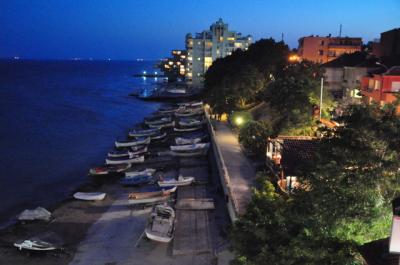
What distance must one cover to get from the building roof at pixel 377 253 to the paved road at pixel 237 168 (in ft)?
32.9

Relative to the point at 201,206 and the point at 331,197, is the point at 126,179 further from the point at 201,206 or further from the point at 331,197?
the point at 331,197

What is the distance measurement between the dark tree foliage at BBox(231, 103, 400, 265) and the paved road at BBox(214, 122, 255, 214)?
9.07 metres

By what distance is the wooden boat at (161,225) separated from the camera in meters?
22.0

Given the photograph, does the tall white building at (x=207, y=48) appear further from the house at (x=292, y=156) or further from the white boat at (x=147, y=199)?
the house at (x=292, y=156)

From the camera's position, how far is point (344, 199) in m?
10.7

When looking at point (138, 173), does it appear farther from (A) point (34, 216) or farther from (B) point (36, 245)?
(B) point (36, 245)

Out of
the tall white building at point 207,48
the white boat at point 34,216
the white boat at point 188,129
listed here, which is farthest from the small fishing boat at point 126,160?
the tall white building at point 207,48

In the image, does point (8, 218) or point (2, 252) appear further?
point (8, 218)

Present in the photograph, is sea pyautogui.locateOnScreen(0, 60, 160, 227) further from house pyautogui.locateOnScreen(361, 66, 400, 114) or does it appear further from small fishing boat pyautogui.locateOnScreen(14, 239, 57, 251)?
house pyautogui.locateOnScreen(361, 66, 400, 114)

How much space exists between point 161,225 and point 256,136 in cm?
1265

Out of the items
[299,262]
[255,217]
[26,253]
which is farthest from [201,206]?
[299,262]

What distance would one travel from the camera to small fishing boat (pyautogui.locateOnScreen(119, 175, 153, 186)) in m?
33.8

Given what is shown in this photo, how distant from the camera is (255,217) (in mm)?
13195

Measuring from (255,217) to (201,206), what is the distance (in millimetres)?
13136
